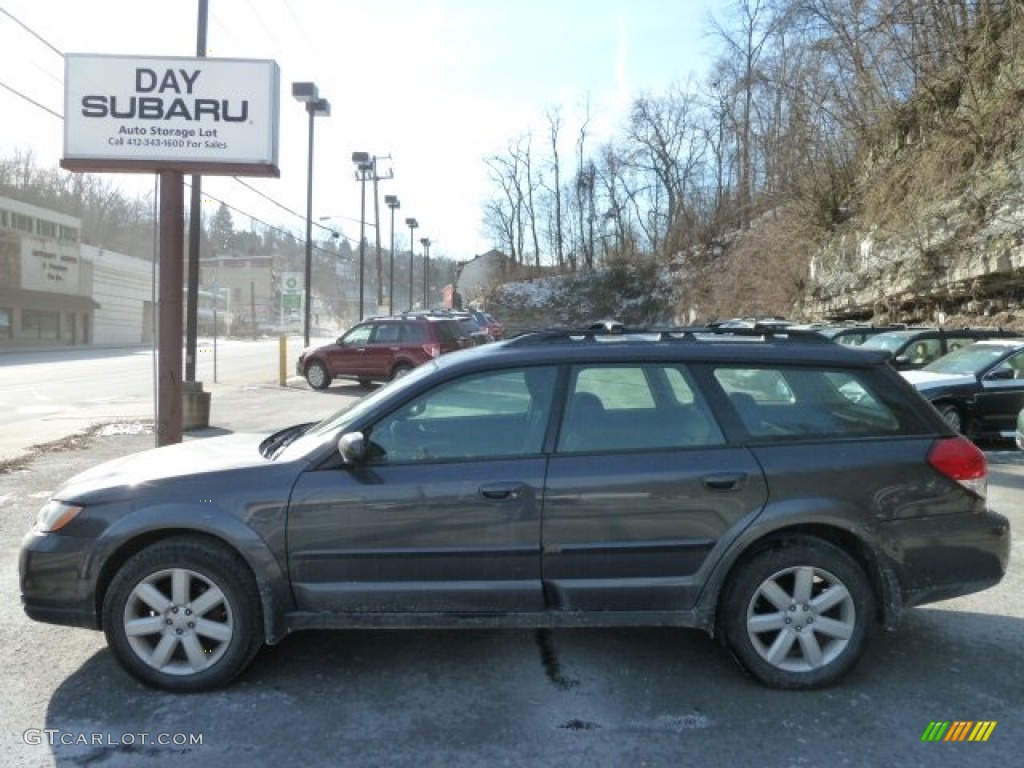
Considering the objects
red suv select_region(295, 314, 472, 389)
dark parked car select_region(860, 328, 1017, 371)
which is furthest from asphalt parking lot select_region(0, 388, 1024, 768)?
red suv select_region(295, 314, 472, 389)

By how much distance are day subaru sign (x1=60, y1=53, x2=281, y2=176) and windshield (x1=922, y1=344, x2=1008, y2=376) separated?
9.30m

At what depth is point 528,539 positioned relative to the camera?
11.8 ft

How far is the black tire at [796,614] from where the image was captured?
3.64m

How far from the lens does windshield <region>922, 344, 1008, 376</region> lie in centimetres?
1063

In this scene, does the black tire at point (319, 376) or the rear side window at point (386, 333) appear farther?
the black tire at point (319, 376)

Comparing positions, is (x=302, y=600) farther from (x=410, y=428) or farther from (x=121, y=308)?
(x=121, y=308)

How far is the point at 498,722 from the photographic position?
339cm

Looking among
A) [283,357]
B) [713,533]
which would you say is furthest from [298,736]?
[283,357]

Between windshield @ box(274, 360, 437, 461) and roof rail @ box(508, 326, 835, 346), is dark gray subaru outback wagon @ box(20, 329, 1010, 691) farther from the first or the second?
roof rail @ box(508, 326, 835, 346)

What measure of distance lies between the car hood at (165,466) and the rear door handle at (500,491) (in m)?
1.02

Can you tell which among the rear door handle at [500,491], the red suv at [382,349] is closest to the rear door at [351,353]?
the red suv at [382,349]

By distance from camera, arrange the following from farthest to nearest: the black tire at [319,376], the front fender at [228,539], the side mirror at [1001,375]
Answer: the black tire at [319,376], the side mirror at [1001,375], the front fender at [228,539]

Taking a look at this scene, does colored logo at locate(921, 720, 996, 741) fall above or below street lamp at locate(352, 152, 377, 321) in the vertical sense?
below

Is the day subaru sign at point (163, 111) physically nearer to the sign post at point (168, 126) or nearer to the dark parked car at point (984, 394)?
the sign post at point (168, 126)
